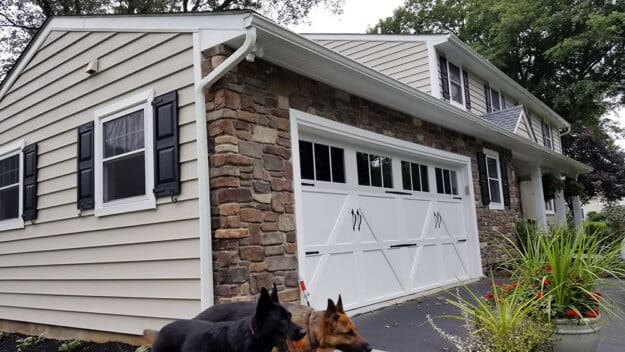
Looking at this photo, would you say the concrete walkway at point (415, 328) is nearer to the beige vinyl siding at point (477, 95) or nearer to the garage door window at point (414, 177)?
the garage door window at point (414, 177)

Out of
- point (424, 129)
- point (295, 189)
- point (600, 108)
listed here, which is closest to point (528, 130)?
point (424, 129)

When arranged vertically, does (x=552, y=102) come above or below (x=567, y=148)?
above

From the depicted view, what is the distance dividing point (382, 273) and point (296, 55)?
2.98 m

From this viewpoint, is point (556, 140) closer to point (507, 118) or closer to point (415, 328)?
point (507, 118)

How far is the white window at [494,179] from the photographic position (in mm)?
9086

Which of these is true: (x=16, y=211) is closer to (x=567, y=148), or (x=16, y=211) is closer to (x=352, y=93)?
(x=352, y=93)

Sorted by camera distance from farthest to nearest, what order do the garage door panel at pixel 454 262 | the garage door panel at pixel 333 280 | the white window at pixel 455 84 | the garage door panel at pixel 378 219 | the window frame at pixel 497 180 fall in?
the white window at pixel 455 84 < the window frame at pixel 497 180 < the garage door panel at pixel 454 262 < the garage door panel at pixel 378 219 < the garage door panel at pixel 333 280

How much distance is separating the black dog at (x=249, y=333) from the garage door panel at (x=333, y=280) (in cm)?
224

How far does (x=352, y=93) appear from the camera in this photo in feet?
18.6

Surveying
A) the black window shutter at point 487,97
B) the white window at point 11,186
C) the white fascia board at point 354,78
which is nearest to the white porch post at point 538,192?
the black window shutter at point 487,97

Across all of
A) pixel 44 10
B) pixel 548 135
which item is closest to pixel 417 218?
pixel 44 10

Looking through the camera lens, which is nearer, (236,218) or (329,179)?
(236,218)

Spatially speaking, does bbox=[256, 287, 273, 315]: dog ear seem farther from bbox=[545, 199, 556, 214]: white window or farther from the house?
bbox=[545, 199, 556, 214]: white window

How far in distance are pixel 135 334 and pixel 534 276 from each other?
374 cm
